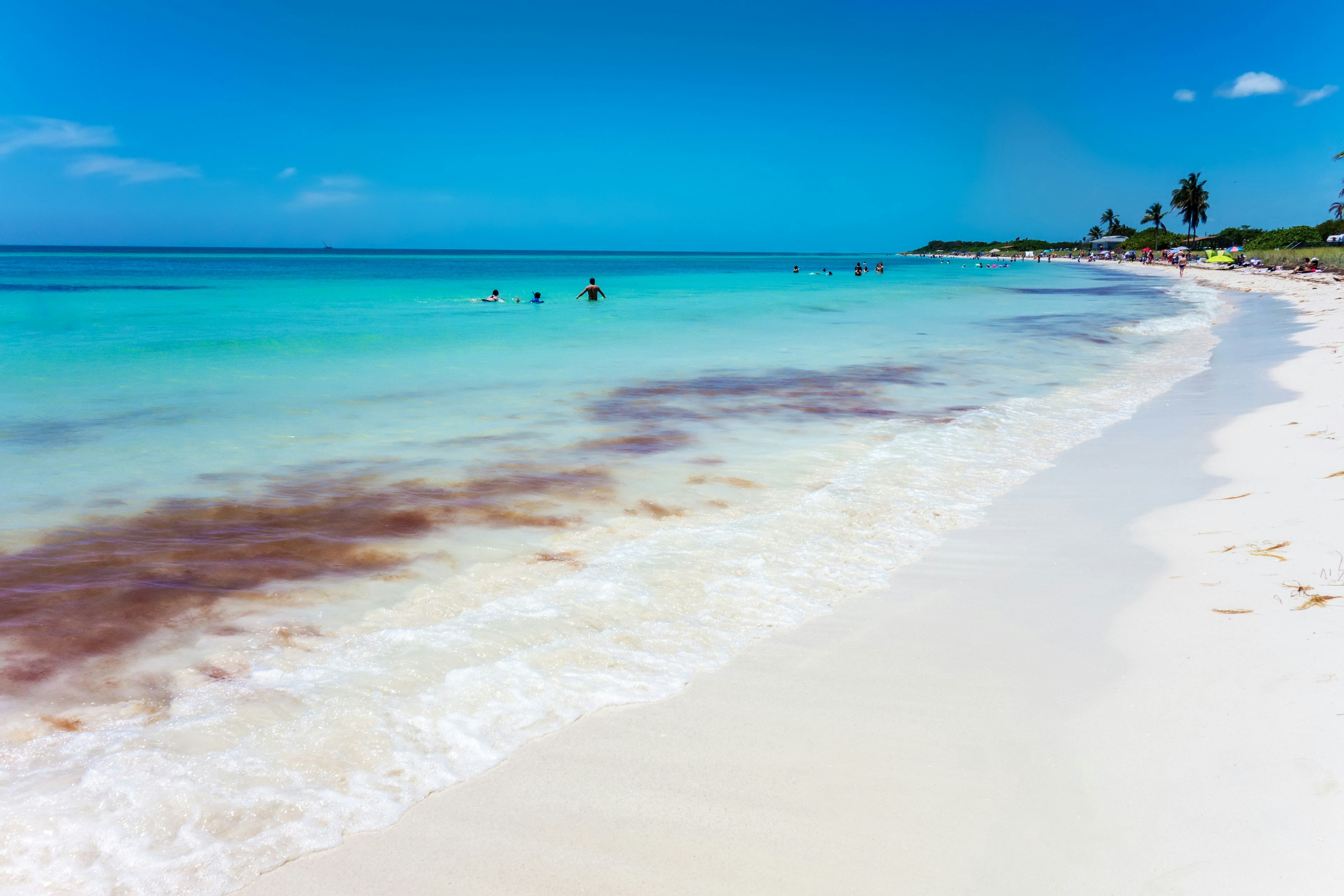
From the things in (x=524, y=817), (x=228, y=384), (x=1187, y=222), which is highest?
(x=1187, y=222)

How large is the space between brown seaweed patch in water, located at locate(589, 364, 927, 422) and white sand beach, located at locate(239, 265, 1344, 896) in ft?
18.9

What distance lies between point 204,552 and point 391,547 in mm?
1296

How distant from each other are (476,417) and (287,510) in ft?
13.8

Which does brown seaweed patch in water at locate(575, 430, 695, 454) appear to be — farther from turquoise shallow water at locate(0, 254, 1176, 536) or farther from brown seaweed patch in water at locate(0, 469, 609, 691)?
brown seaweed patch in water at locate(0, 469, 609, 691)

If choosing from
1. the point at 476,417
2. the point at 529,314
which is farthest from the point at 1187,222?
the point at 476,417

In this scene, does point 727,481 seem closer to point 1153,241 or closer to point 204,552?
point 204,552

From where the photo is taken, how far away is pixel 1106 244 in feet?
441

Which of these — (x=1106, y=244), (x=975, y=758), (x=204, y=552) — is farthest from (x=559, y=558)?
(x=1106, y=244)

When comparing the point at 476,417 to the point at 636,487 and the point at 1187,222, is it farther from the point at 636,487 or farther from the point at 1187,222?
the point at 1187,222

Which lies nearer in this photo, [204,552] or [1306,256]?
[204,552]

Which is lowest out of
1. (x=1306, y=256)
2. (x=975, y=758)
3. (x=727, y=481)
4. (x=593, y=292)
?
(x=975, y=758)

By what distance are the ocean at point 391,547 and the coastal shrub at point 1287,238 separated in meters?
80.3

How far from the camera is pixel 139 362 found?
52.7ft

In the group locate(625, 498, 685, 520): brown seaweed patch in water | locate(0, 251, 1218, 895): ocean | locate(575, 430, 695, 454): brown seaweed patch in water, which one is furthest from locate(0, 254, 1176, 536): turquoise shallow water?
locate(625, 498, 685, 520): brown seaweed patch in water
